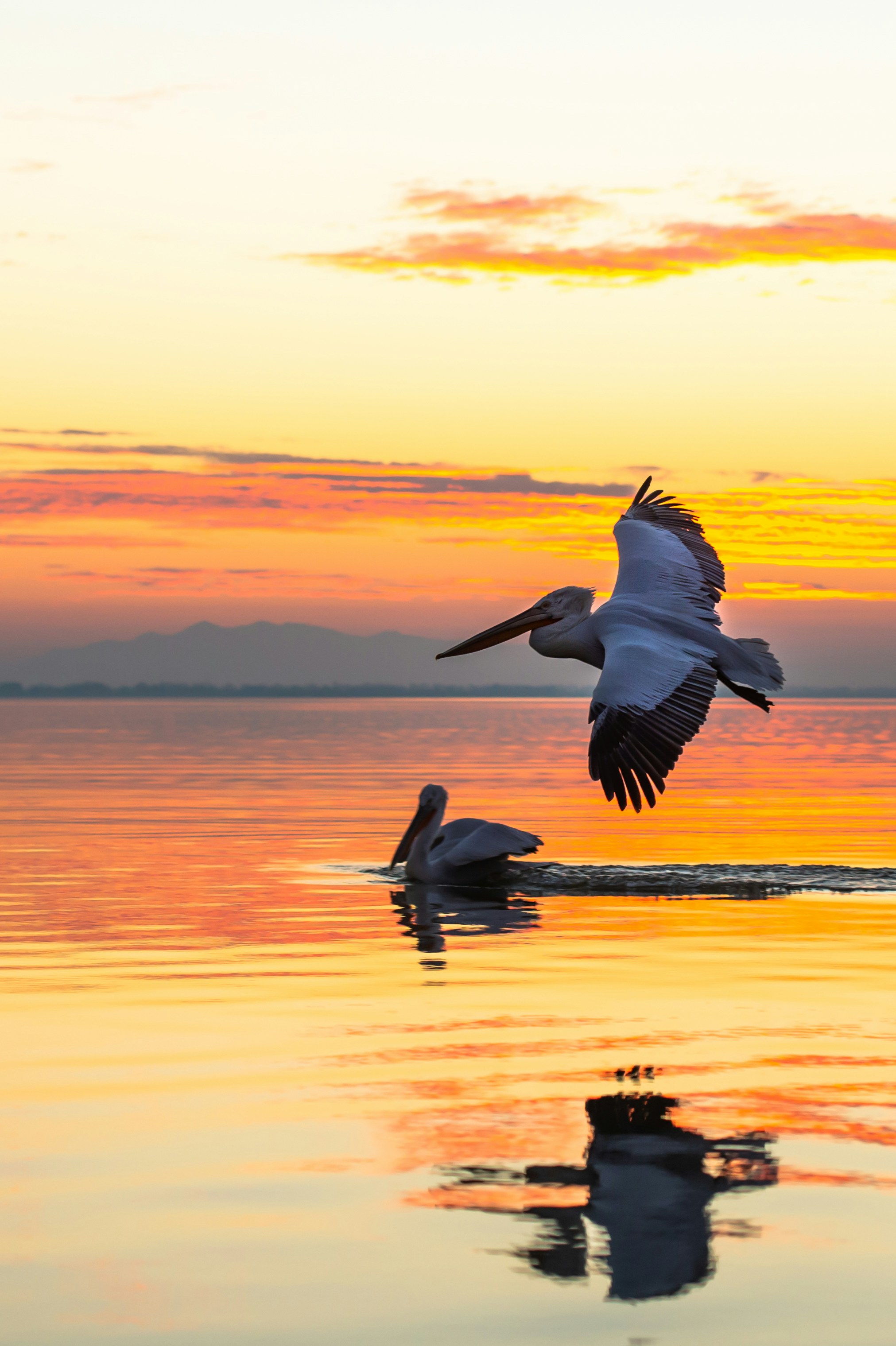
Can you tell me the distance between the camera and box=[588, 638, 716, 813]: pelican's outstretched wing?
7832 mm

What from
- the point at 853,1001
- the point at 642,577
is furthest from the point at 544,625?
the point at 853,1001

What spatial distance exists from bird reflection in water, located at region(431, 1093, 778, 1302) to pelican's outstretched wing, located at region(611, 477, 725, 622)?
4282 mm

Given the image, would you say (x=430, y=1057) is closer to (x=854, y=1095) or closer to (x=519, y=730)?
(x=854, y=1095)

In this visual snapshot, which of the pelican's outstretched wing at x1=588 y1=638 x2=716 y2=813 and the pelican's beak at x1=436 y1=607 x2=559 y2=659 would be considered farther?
the pelican's beak at x1=436 y1=607 x2=559 y2=659

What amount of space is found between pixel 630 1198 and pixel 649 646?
12.6 feet

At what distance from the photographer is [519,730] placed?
2530 inches

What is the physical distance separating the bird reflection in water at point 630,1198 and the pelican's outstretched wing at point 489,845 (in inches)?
293

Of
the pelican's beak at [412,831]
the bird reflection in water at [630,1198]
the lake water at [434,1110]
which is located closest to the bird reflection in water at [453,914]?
the lake water at [434,1110]

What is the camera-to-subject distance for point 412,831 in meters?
15.6

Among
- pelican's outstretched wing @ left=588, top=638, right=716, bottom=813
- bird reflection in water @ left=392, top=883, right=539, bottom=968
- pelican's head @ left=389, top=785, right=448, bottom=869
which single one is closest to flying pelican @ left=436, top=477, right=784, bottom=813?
pelican's outstretched wing @ left=588, top=638, right=716, bottom=813

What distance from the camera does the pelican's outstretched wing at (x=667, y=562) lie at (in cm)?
1042

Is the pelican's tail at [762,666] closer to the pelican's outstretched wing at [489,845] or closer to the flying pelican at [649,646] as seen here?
the flying pelican at [649,646]

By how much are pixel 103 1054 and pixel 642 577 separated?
4642 mm

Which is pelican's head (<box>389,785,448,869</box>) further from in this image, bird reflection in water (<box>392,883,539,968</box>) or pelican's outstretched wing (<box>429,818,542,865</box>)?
bird reflection in water (<box>392,883,539,968</box>)
